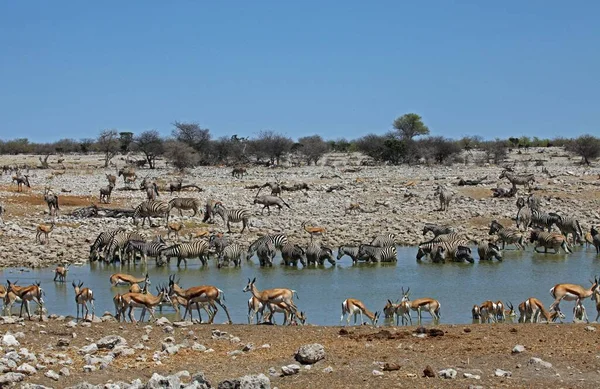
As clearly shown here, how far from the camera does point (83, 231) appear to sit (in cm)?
2712

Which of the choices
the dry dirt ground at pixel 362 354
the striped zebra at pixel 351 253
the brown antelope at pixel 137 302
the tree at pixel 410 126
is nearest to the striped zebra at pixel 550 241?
the striped zebra at pixel 351 253

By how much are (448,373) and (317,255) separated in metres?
13.0

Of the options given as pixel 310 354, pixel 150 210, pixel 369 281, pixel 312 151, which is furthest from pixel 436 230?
pixel 312 151

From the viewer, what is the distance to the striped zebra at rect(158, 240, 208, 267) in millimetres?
22594

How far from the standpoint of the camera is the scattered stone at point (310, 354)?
34.7 ft

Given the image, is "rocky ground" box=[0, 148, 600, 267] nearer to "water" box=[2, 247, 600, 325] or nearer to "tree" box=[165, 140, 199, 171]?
"tree" box=[165, 140, 199, 171]

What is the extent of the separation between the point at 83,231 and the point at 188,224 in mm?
3855

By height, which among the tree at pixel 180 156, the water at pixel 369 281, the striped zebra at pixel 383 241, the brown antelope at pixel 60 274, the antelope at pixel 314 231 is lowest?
the water at pixel 369 281

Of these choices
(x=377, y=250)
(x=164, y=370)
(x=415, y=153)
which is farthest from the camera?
(x=415, y=153)

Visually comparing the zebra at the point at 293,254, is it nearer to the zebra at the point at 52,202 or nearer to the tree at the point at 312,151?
the zebra at the point at 52,202

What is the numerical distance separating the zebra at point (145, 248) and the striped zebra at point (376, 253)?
18.1 feet

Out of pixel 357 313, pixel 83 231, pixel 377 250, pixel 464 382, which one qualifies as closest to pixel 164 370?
pixel 464 382

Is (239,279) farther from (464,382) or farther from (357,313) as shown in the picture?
(464,382)

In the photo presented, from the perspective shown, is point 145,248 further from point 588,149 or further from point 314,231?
point 588,149
